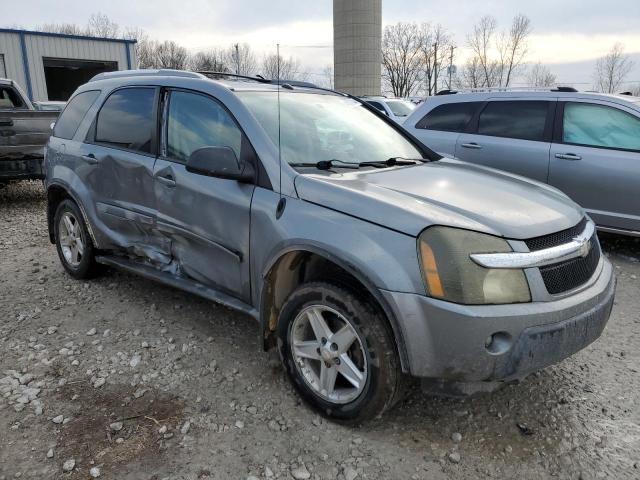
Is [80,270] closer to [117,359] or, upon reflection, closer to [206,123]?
[117,359]

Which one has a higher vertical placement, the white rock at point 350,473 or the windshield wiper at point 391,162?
the windshield wiper at point 391,162

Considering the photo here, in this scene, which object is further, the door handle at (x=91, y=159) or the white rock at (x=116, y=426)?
the door handle at (x=91, y=159)

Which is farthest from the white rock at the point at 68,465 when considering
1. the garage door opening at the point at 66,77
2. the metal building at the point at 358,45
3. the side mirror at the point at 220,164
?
the metal building at the point at 358,45

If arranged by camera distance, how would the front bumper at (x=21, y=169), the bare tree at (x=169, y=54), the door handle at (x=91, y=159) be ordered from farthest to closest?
the bare tree at (x=169, y=54) → the front bumper at (x=21, y=169) → the door handle at (x=91, y=159)

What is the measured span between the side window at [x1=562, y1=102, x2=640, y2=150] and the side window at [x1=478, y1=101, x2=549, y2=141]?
26 centimetres

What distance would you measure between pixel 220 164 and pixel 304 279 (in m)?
0.78

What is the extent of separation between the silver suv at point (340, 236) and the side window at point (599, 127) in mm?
2650

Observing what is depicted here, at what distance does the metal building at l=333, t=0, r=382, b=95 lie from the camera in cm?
3431

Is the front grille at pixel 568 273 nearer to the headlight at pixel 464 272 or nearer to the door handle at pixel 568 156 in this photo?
the headlight at pixel 464 272

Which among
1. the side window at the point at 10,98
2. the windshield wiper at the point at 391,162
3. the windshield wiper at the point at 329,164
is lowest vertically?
the windshield wiper at the point at 391,162

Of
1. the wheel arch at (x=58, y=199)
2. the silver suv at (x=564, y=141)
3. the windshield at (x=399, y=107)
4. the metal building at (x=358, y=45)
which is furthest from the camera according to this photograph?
the metal building at (x=358, y=45)

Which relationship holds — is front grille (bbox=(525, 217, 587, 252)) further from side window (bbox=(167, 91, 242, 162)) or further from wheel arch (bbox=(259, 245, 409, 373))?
side window (bbox=(167, 91, 242, 162))

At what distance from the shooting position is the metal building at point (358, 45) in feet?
113

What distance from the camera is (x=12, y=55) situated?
23.3 meters
